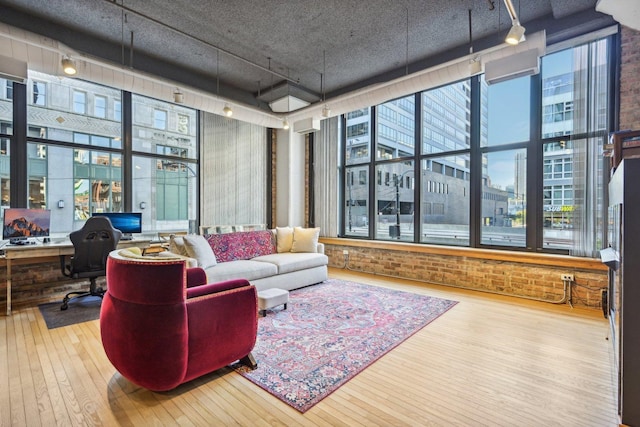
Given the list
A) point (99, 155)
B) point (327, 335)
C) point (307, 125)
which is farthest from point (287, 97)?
point (327, 335)

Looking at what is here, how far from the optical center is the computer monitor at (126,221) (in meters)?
4.80

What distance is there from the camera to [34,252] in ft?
12.5

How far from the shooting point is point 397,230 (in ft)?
20.2

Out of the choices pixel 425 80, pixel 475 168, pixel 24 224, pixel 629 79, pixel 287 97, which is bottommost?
pixel 24 224

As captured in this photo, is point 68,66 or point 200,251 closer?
point 68,66

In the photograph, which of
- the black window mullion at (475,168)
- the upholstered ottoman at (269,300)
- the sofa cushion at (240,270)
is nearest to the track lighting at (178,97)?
the sofa cushion at (240,270)

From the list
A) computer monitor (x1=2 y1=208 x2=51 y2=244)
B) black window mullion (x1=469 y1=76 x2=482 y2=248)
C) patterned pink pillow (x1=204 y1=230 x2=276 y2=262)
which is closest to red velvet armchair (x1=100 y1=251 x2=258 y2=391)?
patterned pink pillow (x1=204 y1=230 x2=276 y2=262)

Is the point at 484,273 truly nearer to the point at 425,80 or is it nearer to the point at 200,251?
the point at 425,80

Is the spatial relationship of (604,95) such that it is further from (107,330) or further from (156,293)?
(107,330)

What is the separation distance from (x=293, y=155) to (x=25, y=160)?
176 inches

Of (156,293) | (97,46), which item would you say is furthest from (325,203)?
(156,293)

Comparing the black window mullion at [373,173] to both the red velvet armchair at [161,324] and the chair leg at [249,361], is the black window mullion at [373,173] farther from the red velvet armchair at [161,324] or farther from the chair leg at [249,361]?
the red velvet armchair at [161,324]

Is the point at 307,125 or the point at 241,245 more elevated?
the point at 307,125

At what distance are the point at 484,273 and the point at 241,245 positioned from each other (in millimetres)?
3816
